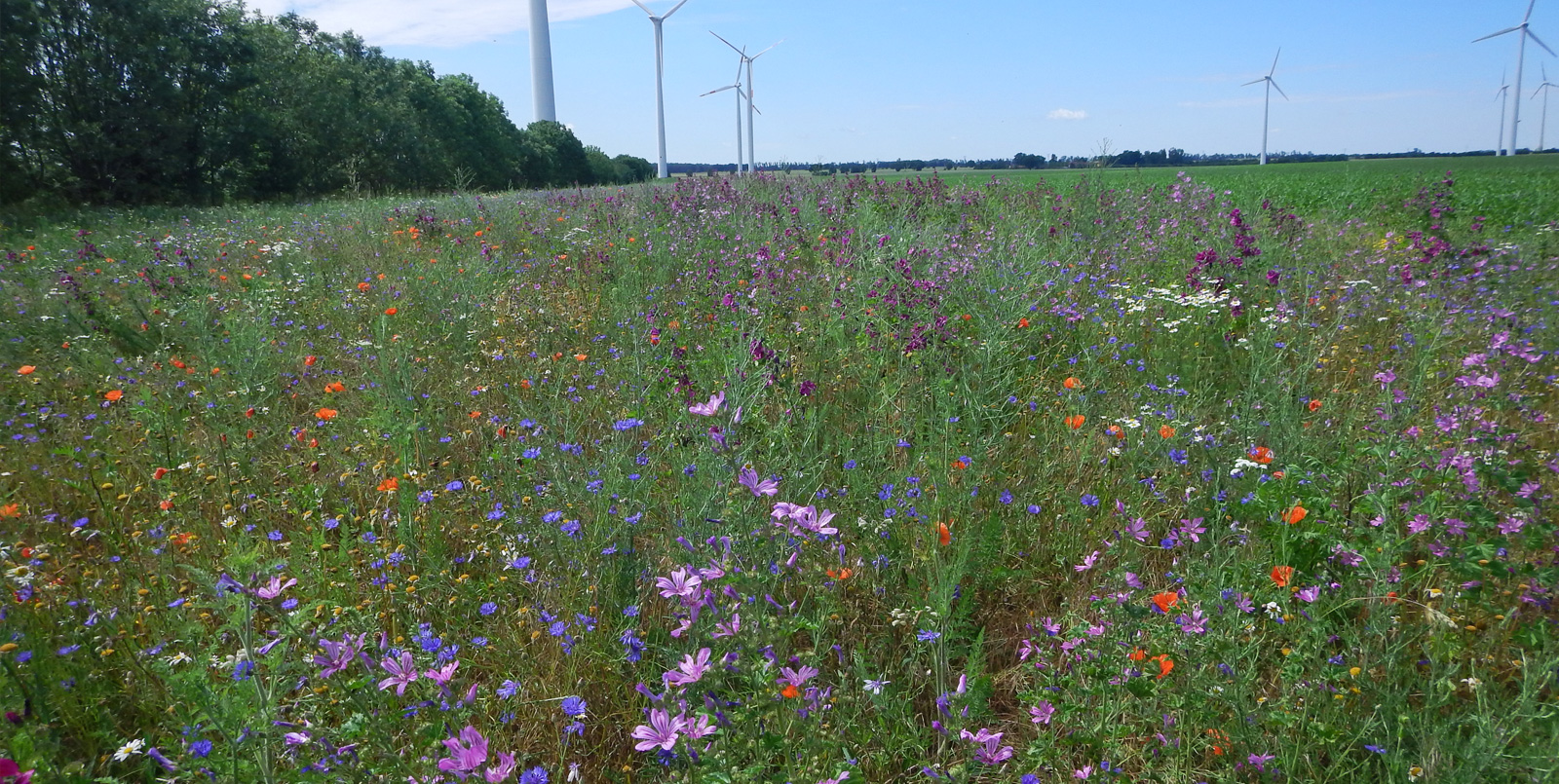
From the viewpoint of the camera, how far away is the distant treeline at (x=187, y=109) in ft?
59.1

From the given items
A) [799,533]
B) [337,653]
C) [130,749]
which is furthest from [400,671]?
[799,533]

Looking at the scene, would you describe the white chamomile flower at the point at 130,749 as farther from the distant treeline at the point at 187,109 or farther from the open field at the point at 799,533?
the distant treeline at the point at 187,109

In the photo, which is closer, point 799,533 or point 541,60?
point 799,533

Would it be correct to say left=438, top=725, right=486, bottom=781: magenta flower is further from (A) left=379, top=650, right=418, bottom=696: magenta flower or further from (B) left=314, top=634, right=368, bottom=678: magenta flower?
(B) left=314, top=634, right=368, bottom=678: magenta flower

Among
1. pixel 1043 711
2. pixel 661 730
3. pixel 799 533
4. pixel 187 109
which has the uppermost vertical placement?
pixel 187 109

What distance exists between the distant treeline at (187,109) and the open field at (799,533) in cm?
685

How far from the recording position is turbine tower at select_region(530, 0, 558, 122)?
148 feet

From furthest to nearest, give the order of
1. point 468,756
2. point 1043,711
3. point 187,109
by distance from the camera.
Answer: point 187,109 < point 1043,711 < point 468,756

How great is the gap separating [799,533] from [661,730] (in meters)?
0.56

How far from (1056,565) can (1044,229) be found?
15.2 ft

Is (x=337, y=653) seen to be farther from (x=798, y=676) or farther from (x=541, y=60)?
(x=541, y=60)

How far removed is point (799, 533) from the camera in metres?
1.66

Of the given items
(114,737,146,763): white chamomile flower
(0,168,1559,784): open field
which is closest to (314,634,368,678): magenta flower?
(0,168,1559,784): open field

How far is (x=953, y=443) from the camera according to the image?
103 inches
